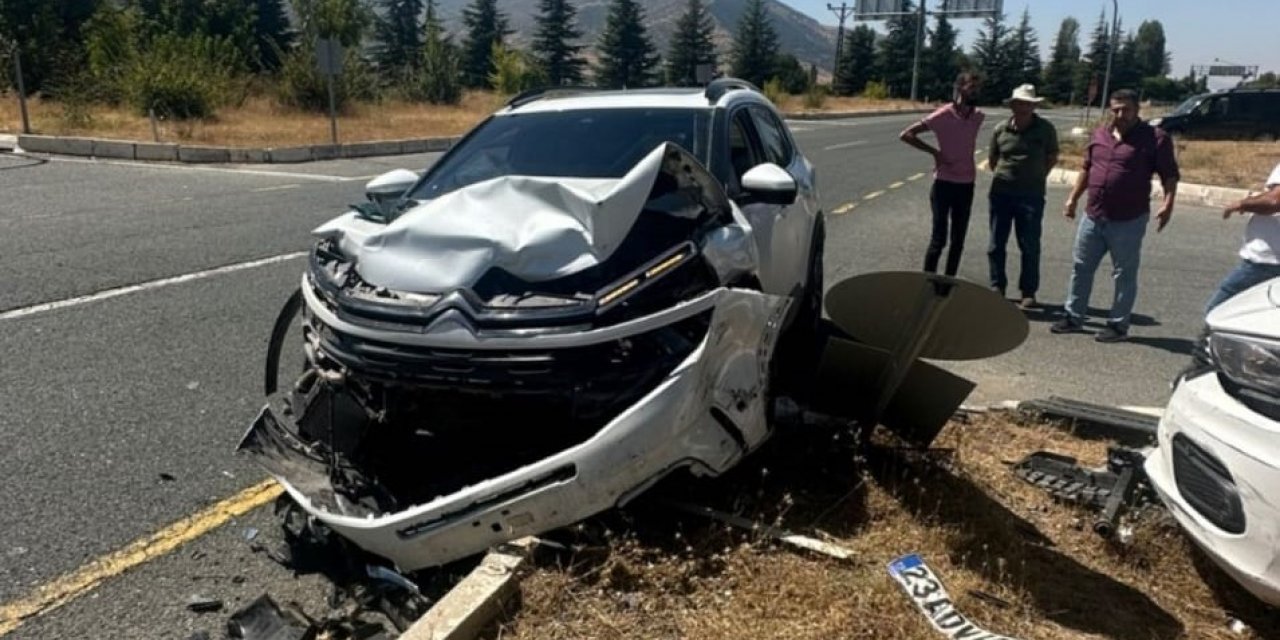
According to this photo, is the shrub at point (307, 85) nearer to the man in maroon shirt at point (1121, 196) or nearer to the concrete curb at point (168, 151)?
the concrete curb at point (168, 151)

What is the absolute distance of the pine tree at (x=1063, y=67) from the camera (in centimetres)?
8106

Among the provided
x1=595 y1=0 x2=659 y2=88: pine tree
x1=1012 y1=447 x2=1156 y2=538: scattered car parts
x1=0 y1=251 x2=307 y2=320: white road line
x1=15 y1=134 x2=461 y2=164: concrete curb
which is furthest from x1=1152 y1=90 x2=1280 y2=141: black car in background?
x1=595 y1=0 x2=659 y2=88: pine tree

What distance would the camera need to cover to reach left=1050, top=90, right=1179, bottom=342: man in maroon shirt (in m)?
6.08

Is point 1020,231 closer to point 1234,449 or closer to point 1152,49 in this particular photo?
point 1234,449

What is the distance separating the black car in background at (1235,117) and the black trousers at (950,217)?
73.7 ft

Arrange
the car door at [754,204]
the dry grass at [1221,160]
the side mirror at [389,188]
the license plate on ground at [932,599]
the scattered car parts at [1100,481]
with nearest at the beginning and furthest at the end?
1. the license plate on ground at [932,599]
2. the scattered car parts at [1100,481]
3. the car door at [754,204]
4. the side mirror at [389,188]
5. the dry grass at [1221,160]

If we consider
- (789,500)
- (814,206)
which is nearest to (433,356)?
(789,500)

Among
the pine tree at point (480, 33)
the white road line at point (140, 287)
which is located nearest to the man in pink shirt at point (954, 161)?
the white road line at point (140, 287)

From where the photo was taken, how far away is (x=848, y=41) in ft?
245

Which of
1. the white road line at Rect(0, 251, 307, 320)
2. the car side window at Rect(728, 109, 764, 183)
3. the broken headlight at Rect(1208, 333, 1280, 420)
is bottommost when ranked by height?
the white road line at Rect(0, 251, 307, 320)

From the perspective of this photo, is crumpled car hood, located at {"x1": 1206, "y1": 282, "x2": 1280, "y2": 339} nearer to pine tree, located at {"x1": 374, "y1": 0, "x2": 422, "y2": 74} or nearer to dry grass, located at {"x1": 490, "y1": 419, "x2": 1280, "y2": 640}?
dry grass, located at {"x1": 490, "y1": 419, "x2": 1280, "y2": 640}

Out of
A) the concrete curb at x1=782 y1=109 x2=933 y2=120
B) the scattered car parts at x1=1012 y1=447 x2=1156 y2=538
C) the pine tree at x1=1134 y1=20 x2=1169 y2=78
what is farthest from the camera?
the pine tree at x1=1134 y1=20 x2=1169 y2=78

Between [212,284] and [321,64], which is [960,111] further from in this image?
[321,64]

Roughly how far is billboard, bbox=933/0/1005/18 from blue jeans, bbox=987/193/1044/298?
3917 centimetres
